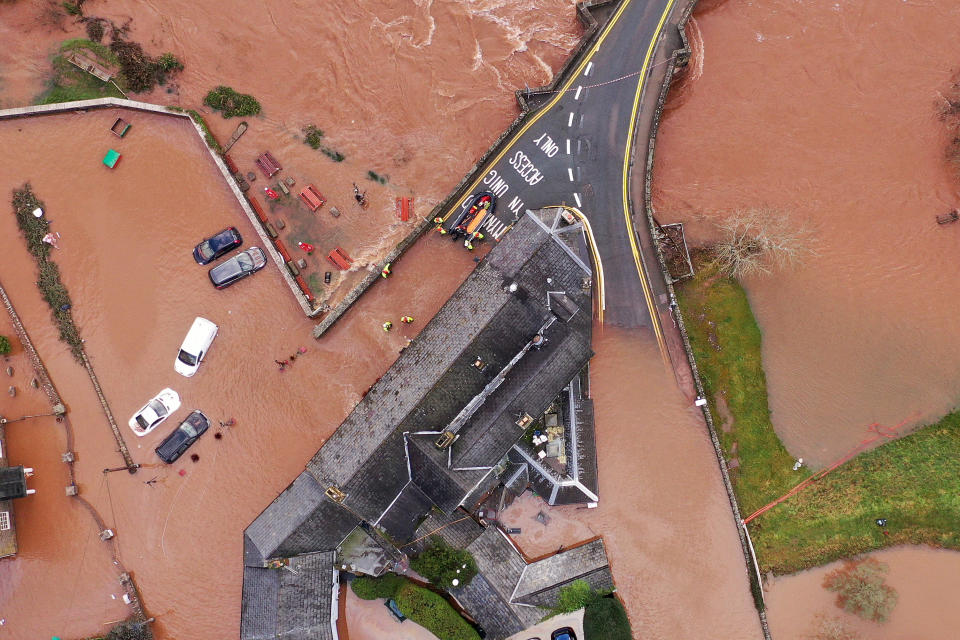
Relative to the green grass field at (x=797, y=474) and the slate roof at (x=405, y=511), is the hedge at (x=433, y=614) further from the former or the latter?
the green grass field at (x=797, y=474)

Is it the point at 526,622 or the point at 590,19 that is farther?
the point at 590,19

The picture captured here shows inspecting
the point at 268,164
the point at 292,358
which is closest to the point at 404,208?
the point at 268,164

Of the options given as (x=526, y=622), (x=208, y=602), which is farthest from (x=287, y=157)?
(x=526, y=622)

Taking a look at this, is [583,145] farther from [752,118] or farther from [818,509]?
[818,509]

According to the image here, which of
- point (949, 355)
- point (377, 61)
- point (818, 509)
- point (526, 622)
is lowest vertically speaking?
point (526, 622)

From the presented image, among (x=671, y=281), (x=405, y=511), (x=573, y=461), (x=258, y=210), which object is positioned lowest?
(x=405, y=511)

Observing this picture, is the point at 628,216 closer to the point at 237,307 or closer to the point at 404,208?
the point at 404,208

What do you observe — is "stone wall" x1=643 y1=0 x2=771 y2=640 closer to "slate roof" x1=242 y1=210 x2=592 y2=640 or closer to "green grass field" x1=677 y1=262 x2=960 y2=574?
"green grass field" x1=677 y1=262 x2=960 y2=574

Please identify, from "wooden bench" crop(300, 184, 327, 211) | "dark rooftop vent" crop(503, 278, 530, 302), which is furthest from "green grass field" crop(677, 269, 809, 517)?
"wooden bench" crop(300, 184, 327, 211)
